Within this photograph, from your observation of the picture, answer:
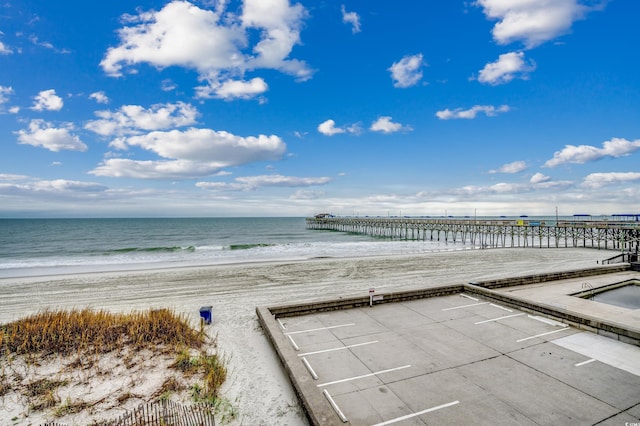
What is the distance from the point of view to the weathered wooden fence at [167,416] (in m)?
6.10

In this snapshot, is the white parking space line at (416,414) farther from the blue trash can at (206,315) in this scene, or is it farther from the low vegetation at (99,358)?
the blue trash can at (206,315)

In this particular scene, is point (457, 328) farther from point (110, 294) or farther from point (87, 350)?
point (110, 294)

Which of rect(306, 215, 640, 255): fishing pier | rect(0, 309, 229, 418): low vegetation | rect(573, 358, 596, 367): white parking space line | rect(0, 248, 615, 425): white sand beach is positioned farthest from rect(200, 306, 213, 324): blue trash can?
rect(306, 215, 640, 255): fishing pier

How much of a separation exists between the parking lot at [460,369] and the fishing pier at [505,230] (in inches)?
847

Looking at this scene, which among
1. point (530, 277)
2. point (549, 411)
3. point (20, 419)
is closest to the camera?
point (549, 411)

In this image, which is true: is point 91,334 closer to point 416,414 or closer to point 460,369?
point 416,414

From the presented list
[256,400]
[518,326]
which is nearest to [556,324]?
[518,326]

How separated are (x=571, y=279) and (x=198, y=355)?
59.8ft

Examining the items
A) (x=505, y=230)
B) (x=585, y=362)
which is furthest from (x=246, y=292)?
(x=505, y=230)

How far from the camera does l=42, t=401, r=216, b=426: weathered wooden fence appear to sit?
20.0ft

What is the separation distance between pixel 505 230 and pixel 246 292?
4386cm

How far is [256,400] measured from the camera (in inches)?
285

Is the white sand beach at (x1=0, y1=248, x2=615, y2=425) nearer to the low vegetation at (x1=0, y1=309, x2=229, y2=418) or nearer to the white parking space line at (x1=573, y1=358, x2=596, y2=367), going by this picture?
the low vegetation at (x1=0, y1=309, x2=229, y2=418)

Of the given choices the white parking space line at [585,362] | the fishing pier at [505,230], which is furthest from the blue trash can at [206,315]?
the fishing pier at [505,230]
